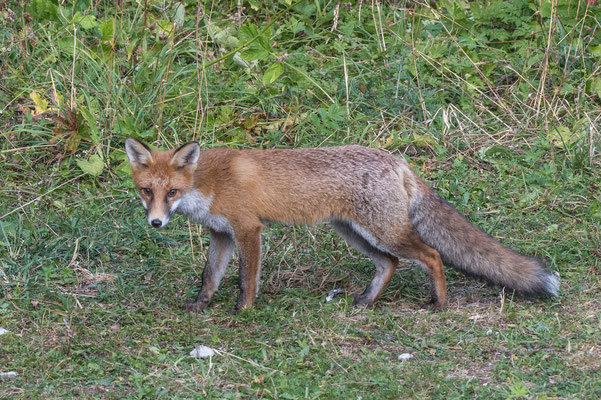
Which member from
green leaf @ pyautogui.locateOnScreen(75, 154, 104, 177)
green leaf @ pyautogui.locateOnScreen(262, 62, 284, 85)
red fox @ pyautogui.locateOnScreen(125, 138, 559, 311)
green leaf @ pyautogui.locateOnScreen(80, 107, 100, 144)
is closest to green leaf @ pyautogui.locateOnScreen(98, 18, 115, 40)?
green leaf @ pyautogui.locateOnScreen(80, 107, 100, 144)

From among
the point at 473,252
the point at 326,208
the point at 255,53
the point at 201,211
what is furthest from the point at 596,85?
the point at 201,211

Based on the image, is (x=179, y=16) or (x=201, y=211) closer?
(x=201, y=211)

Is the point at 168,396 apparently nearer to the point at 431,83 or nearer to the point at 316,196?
the point at 316,196

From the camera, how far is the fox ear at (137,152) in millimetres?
4664

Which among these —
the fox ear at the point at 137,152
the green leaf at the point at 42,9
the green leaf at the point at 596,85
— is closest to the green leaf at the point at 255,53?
the fox ear at the point at 137,152

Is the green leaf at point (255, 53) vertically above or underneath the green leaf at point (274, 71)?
above

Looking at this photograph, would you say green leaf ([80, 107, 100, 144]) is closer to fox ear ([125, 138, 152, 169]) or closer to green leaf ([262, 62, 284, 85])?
green leaf ([262, 62, 284, 85])

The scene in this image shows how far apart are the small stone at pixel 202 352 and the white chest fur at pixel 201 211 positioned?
857 millimetres

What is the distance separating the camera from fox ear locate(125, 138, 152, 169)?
4.66m

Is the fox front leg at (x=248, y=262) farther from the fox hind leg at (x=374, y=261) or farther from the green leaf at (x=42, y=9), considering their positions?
the green leaf at (x=42, y=9)

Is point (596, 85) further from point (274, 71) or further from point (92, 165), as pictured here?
point (92, 165)

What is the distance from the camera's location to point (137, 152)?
4707mm

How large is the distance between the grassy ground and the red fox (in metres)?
0.23

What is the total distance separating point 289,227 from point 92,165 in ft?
5.97
